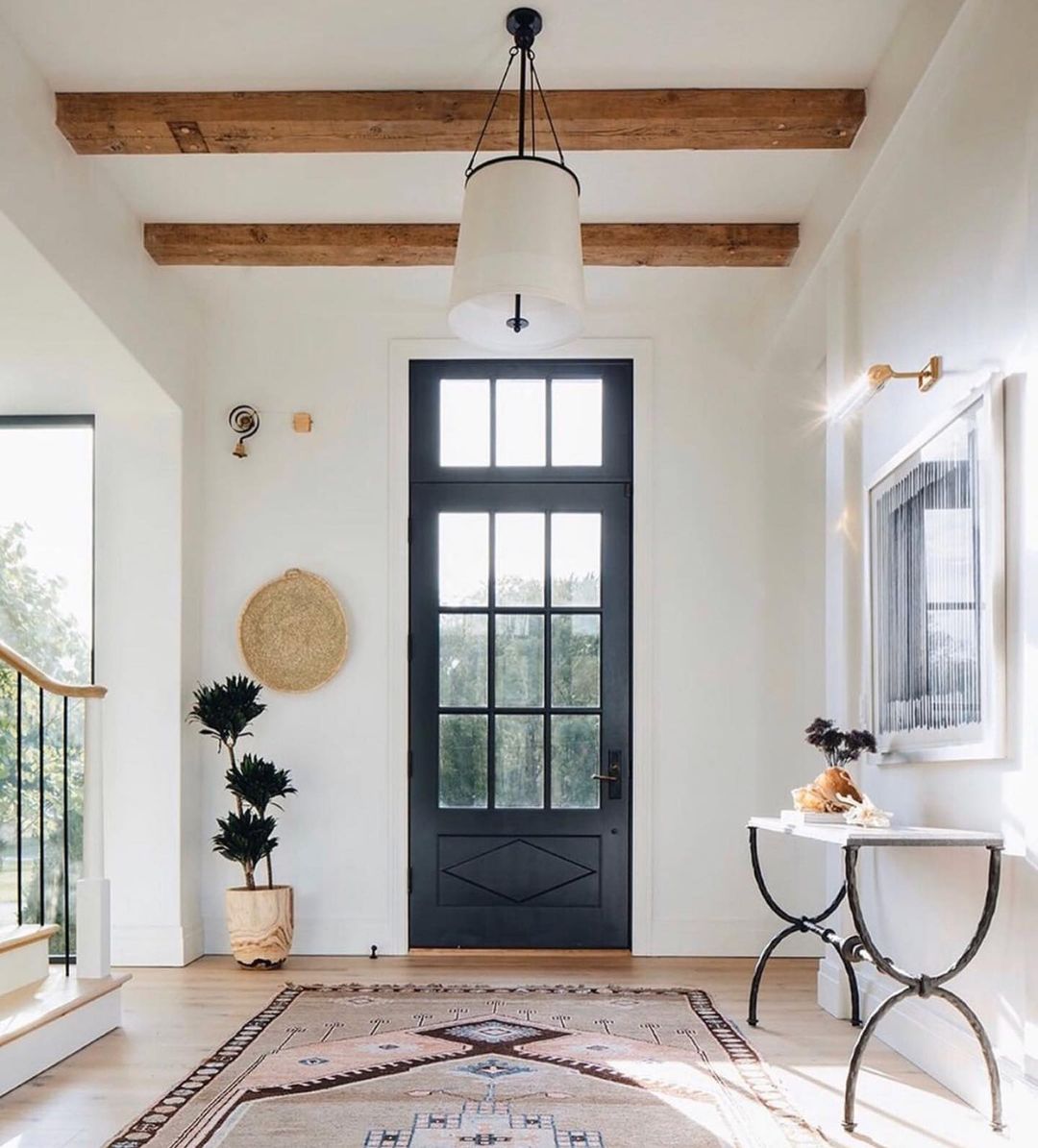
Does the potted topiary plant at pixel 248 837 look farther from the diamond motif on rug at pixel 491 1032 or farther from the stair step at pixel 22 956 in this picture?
the diamond motif on rug at pixel 491 1032

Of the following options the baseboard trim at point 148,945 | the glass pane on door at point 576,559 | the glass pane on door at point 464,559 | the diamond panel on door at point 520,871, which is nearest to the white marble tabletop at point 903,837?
the diamond panel on door at point 520,871

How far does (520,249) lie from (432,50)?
0.90m

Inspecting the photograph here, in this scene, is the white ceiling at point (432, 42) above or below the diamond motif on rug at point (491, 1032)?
above

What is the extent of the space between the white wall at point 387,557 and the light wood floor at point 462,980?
394mm

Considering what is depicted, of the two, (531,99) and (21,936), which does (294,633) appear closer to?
(21,936)

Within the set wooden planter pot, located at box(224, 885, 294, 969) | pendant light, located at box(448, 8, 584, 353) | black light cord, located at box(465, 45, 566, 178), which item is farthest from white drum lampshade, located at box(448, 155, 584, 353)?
wooden planter pot, located at box(224, 885, 294, 969)

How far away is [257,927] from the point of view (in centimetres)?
552

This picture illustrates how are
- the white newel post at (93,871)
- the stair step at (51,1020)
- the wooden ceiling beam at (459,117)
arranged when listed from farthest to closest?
the white newel post at (93,871)
the wooden ceiling beam at (459,117)
the stair step at (51,1020)

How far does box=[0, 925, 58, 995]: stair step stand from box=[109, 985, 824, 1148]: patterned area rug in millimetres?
674

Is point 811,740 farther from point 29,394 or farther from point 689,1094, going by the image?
point 29,394

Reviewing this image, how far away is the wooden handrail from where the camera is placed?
420cm

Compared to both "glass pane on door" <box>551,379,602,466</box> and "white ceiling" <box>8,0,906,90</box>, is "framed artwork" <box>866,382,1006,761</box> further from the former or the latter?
"glass pane on door" <box>551,379,602,466</box>

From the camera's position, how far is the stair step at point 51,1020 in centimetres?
369

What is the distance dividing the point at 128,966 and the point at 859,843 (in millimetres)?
3496
